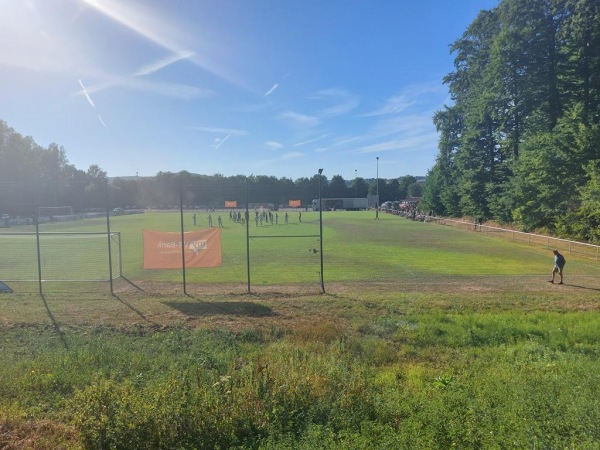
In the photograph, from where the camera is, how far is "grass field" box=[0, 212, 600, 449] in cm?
414

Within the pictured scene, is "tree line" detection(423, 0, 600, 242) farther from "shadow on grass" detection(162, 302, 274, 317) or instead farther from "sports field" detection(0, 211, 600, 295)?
"shadow on grass" detection(162, 302, 274, 317)

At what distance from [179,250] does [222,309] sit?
3.49 meters

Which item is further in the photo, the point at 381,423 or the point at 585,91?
the point at 585,91

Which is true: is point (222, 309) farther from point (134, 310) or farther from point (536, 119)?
point (536, 119)

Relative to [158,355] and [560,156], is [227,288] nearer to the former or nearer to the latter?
[158,355]

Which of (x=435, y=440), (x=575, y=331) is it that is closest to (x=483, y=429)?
(x=435, y=440)

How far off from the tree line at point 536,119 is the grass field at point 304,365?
1685cm

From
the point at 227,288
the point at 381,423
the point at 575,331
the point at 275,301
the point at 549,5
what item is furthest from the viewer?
the point at 549,5

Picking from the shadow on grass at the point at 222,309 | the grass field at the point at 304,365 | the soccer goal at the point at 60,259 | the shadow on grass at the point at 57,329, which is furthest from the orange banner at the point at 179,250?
the shadow on grass at the point at 57,329

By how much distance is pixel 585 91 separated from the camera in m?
30.7

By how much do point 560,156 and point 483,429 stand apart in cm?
3025

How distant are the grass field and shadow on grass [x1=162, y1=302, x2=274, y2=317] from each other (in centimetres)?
6

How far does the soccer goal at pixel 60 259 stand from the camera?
597 inches

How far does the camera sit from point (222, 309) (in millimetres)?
10523
